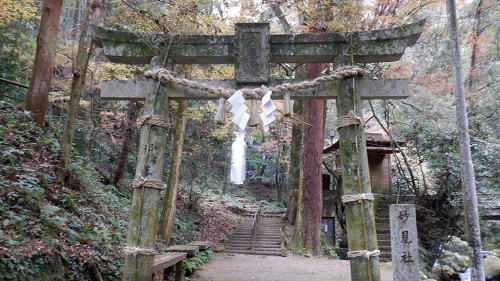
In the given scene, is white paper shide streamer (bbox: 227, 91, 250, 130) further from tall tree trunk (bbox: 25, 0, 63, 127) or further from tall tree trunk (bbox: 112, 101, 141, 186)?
tall tree trunk (bbox: 112, 101, 141, 186)

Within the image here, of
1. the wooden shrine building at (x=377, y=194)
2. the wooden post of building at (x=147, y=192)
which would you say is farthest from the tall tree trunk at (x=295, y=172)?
the wooden post of building at (x=147, y=192)

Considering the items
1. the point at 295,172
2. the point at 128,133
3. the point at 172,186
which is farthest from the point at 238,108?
the point at 295,172

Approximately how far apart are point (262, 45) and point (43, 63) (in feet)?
17.7

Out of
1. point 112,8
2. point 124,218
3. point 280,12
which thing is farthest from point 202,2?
point 124,218

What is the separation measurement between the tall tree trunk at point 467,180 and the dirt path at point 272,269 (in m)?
2.31

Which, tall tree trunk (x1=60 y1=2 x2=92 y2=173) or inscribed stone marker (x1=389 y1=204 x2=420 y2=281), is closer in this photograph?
inscribed stone marker (x1=389 y1=204 x2=420 y2=281)

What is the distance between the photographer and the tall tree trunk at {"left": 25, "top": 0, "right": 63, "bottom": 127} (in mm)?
7207

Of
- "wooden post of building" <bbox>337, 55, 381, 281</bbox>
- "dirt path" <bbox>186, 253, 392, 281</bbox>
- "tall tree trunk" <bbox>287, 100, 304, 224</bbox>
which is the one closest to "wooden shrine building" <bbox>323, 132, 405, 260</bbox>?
"tall tree trunk" <bbox>287, 100, 304, 224</bbox>

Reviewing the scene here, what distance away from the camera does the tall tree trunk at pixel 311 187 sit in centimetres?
1181

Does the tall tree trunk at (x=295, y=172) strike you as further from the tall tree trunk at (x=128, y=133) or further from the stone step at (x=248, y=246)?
the tall tree trunk at (x=128, y=133)

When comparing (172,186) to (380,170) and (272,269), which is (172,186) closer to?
(272,269)

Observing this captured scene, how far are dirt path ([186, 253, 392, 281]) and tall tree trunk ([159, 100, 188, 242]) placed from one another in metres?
1.52

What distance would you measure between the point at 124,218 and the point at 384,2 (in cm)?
949

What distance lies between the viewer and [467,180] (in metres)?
6.24
